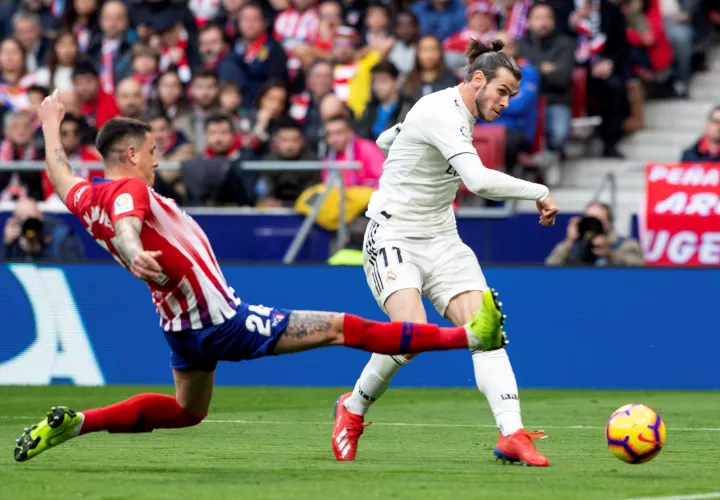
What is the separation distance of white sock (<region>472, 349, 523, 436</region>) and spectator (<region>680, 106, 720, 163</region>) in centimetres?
759

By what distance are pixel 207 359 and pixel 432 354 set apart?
6.49 m

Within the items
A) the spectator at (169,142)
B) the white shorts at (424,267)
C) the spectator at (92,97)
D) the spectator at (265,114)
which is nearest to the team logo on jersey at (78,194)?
the white shorts at (424,267)

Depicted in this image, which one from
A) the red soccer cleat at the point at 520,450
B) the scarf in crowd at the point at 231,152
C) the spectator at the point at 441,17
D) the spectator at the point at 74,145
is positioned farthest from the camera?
the spectator at the point at 441,17

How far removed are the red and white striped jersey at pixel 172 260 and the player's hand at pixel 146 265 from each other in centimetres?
42

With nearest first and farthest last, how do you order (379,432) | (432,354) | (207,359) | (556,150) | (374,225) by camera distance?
(207,359), (374,225), (379,432), (432,354), (556,150)

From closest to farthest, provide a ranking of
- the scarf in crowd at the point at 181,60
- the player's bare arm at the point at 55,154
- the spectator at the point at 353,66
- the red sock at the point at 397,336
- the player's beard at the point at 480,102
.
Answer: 1. the red sock at the point at 397,336
2. the player's bare arm at the point at 55,154
3. the player's beard at the point at 480,102
4. the spectator at the point at 353,66
5. the scarf in crowd at the point at 181,60

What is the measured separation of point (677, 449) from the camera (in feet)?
30.1

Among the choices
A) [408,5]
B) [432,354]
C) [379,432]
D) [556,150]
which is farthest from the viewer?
[408,5]

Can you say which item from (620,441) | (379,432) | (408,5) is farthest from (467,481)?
(408,5)

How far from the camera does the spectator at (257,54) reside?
18.4m

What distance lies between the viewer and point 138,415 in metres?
8.17

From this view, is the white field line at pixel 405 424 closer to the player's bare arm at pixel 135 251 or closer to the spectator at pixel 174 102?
the player's bare arm at pixel 135 251

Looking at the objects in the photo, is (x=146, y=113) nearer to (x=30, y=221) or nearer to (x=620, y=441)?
(x=30, y=221)

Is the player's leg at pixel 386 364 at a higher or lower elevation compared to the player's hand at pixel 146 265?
lower
